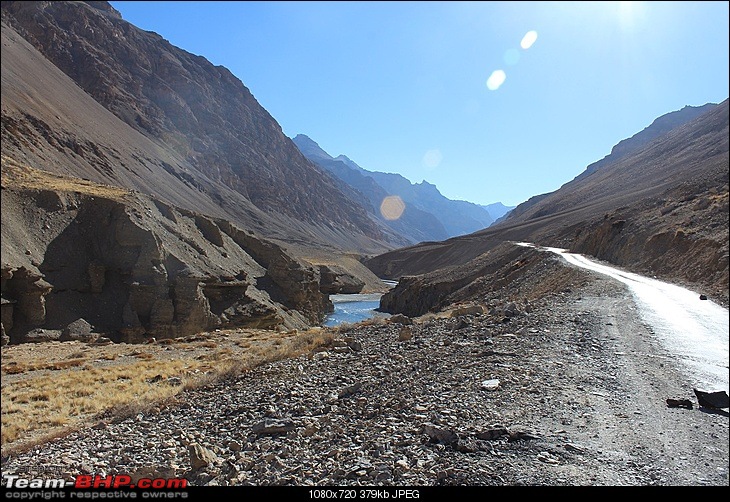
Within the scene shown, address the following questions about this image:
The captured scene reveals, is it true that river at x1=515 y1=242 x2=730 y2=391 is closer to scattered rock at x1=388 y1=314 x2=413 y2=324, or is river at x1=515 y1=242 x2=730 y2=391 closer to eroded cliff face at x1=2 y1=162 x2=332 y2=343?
scattered rock at x1=388 y1=314 x2=413 y2=324

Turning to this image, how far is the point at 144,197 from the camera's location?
2375 cm

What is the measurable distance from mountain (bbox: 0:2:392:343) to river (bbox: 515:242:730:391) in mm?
9364

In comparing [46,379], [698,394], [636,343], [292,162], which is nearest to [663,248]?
[636,343]

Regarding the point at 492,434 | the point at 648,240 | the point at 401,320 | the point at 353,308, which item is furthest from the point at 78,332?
the point at 353,308

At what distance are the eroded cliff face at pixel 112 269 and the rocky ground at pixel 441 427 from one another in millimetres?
9875

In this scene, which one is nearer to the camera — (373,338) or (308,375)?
(308,375)

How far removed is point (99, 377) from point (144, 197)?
15279mm

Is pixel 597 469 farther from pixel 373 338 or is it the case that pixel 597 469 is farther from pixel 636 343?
pixel 373 338

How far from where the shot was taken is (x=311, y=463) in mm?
4145

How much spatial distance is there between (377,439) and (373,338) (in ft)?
21.6

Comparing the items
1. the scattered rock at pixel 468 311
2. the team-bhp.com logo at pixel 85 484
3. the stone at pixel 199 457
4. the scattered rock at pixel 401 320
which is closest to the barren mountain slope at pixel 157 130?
the scattered rock at pixel 401 320

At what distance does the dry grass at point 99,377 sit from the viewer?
6941 millimetres

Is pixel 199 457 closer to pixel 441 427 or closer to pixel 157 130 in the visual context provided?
pixel 441 427

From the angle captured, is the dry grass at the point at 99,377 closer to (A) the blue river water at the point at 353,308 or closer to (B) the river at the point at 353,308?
(B) the river at the point at 353,308
